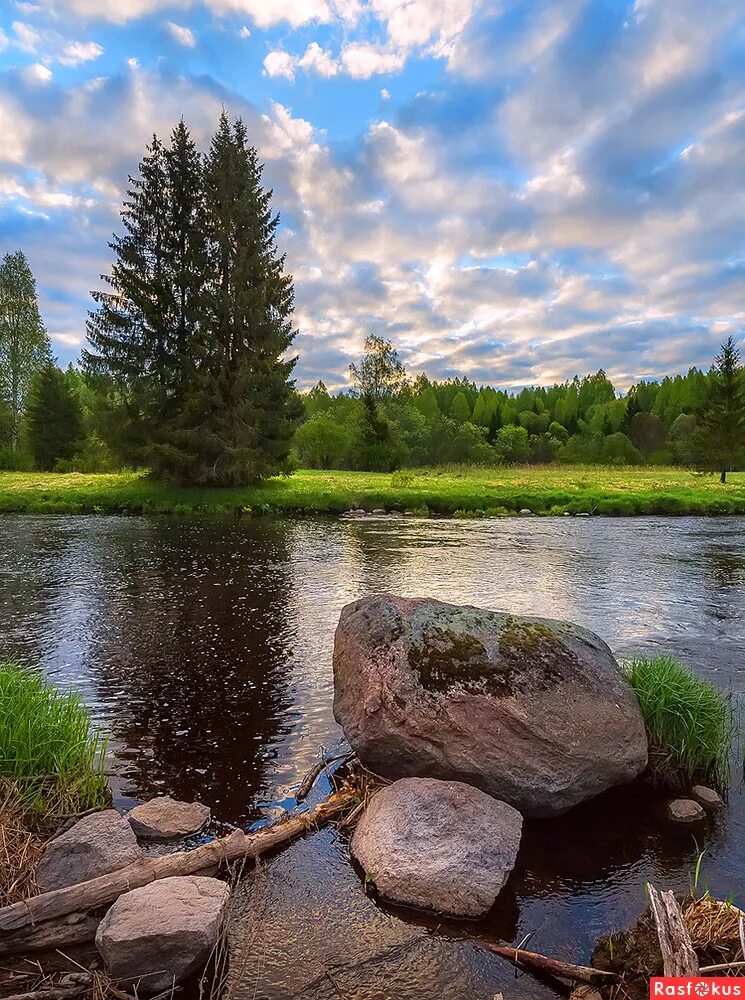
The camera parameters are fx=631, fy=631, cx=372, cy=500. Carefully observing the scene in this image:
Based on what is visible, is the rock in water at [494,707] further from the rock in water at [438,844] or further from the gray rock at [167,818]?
the gray rock at [167,818]

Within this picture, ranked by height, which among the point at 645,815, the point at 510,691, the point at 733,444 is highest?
the point at 733,444

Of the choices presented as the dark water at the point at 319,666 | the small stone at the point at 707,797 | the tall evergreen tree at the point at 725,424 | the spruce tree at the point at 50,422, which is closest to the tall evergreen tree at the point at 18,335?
Result: the spruce tree at the point at 50,422

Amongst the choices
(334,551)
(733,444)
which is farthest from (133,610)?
(733,444)

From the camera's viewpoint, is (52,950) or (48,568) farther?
(48,568)

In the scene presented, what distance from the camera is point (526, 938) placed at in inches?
197

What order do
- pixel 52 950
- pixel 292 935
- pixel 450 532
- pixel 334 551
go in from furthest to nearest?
pixel 450 532 → pixel 334 551 → pixel 292 935 → pixel 52 950

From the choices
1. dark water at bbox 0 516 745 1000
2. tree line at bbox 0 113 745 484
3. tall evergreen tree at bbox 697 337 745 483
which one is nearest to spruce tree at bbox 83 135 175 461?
tree line at bbox 0 113 745 484

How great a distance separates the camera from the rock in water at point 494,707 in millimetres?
6648

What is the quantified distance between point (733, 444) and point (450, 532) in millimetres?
33322

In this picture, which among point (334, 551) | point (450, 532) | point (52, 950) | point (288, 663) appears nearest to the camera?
point (52, 950)

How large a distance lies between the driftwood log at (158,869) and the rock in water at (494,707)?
3.46 ft

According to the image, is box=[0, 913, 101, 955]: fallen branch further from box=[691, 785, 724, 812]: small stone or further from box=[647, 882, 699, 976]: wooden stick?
box=[691, 785, 724, 812]: small stone

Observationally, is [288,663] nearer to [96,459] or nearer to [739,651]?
[739,651]

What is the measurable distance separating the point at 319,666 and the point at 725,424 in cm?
4929
